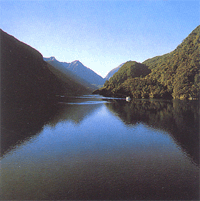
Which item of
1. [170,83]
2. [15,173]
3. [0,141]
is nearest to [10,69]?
[0,141]

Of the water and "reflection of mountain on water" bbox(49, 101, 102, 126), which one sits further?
"reflection of mountain on water" bbox(49, 101, 102, 126)

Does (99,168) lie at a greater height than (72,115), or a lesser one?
lesser

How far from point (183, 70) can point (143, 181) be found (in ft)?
575

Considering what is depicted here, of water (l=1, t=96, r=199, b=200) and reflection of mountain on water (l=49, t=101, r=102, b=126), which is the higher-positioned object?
reflection of mountain on water (l=49, t=101, r=102, b=126)

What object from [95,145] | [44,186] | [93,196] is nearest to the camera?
[93,196]

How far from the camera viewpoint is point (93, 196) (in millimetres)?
10891

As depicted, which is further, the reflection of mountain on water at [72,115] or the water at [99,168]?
the reflection of mountain on water at [72,115]

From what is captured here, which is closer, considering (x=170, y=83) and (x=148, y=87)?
(x=170, y=83)

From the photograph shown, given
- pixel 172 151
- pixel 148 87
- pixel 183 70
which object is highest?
pixel 183 70

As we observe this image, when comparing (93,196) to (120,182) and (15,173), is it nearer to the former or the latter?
(120,182)

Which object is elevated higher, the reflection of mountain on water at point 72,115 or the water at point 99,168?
the reflection of mountain on water at point 72,115

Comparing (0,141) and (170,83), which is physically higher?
(170,83)

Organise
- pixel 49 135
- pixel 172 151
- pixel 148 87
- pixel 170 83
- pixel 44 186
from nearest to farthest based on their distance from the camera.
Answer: pixel 44 186
pixel 172 151
pixel 49 135
pixel 170 83
pixel 148 87

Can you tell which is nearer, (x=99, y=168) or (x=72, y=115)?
(x=99, y=168)
